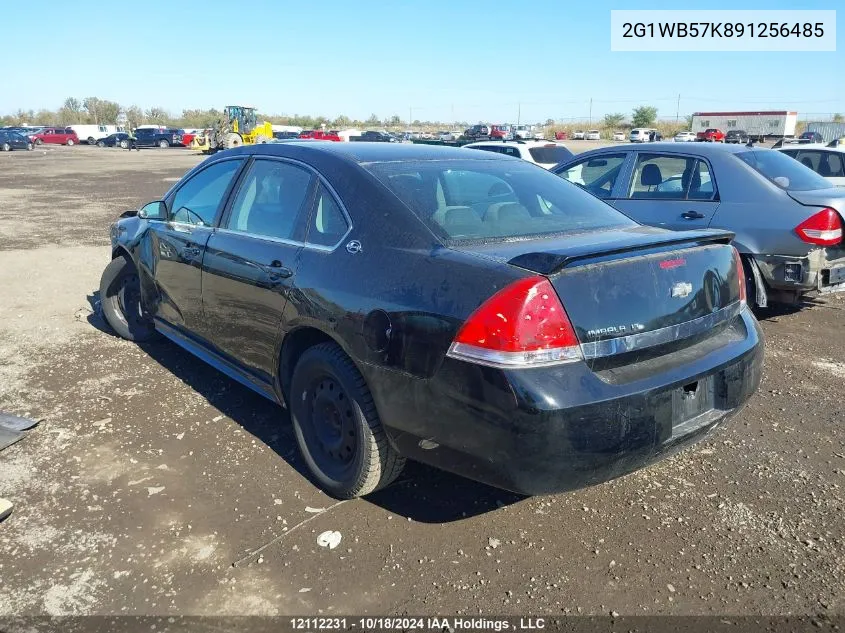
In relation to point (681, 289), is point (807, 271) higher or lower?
lower

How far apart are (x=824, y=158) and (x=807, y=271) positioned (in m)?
5.45

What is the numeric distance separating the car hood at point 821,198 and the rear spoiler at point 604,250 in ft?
10.6

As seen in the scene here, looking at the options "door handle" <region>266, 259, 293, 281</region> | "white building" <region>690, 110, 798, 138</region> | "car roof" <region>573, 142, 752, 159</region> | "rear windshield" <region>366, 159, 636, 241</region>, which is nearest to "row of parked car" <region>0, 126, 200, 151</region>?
"white building" <region>690, 110, 798, 138</region>

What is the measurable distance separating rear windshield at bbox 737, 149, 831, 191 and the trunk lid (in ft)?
11.4

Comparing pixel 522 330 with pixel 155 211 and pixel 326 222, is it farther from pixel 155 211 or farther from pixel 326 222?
pixel 155 211

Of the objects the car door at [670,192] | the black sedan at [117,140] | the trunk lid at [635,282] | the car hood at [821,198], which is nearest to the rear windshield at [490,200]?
the trunk lid at [635,282]

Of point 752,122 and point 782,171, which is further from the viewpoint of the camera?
point 752,122

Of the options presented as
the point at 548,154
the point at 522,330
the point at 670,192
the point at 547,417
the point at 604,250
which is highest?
the point at 548,154

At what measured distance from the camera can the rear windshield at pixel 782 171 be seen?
19.2 ft

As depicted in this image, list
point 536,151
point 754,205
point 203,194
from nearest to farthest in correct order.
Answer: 1. point 203,194
2. point 754,205
3. point 536,151

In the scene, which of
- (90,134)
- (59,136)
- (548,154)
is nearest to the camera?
(548,154)

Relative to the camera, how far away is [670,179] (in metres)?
6.40

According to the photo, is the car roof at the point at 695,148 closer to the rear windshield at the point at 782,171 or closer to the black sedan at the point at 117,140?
the rear windshield at the point at 782,171

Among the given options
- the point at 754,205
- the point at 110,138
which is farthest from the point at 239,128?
the point at 754,205
